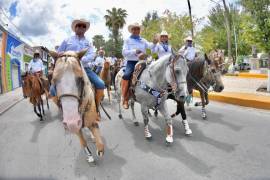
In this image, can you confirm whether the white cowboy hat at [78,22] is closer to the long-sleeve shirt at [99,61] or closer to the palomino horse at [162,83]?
the palomino horse at [162,83]

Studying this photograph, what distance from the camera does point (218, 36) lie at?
49.4 metres

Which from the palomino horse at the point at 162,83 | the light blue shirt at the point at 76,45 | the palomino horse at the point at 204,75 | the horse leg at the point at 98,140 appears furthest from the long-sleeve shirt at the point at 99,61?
the horse leg at the point at 98,140

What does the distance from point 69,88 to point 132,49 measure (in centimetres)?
332

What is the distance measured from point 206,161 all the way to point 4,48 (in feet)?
73.9

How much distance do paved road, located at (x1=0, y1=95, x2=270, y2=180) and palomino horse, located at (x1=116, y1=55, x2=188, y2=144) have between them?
2.32 feet

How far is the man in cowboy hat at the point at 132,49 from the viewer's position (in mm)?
6978

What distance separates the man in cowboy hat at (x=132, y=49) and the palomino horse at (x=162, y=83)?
0.60 meters

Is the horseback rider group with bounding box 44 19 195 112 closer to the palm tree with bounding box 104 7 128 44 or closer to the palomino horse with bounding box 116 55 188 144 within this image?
the palomino horse with bounding box 116 55 188 144

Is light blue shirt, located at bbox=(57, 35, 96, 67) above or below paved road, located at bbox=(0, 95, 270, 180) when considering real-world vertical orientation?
above

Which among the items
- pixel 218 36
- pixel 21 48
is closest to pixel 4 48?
pixel 21 48

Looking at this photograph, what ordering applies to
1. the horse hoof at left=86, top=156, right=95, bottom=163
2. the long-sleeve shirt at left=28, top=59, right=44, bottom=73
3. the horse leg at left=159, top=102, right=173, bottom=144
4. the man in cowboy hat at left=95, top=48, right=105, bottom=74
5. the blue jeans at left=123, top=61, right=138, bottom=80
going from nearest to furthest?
the horse hoof at left=86, top=156, right=95, bottom=163 → the horse leg at left=159, top=102, right=173, bottom=144 → the blue jeans at left=123, top=61, right=138, bottom=80 → the long-sleeve shirt at left=28, top=59, right=44, bottom=73 → the man in cowboy hat at left=95, top=48, right=105, bottom=74

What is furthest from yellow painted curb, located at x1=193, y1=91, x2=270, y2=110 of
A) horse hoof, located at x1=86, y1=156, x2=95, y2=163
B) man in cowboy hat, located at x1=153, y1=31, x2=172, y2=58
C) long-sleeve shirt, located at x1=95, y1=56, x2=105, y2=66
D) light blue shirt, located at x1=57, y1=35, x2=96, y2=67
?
horse hoof, located at x1=86, y1=156, x2=95, y2=163

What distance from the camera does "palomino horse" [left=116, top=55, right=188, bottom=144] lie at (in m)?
5.64

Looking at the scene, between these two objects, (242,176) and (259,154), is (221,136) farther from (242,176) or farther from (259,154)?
(242,176)
